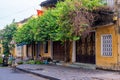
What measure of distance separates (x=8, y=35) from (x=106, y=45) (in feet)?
85.6

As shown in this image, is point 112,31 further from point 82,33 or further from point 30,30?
point 30,30

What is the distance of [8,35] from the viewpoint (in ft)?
151

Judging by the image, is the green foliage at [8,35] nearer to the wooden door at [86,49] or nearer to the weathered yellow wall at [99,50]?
the wooden door at [86,49]

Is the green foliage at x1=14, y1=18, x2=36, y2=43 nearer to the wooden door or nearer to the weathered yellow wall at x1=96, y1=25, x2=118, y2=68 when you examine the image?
the wooden door

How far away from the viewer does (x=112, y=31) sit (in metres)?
21.2

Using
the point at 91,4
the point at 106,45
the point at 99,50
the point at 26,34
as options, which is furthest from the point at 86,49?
the point at 26,34

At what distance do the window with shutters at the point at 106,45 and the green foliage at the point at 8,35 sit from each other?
81.0 ft

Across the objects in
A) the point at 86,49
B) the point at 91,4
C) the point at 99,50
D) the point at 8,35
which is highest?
the point at 91,4

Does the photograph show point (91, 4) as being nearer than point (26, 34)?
Yes

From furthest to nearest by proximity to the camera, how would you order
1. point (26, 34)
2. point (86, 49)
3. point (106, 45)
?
point (26, 34), point (86, 49), point (106, 45)

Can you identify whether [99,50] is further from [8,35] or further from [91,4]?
[8,35]

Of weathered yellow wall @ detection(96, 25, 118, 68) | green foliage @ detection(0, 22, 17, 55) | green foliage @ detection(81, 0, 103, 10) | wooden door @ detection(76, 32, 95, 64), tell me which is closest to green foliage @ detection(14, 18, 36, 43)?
wooden door @ detection(76, 32, 95, 64)

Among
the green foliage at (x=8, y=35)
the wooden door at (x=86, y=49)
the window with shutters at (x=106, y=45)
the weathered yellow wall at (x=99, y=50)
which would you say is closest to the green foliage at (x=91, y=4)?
the weathered yellow wall at (x=99, y=50)

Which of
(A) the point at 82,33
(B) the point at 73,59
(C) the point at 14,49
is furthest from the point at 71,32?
(C) the point at 14,49
